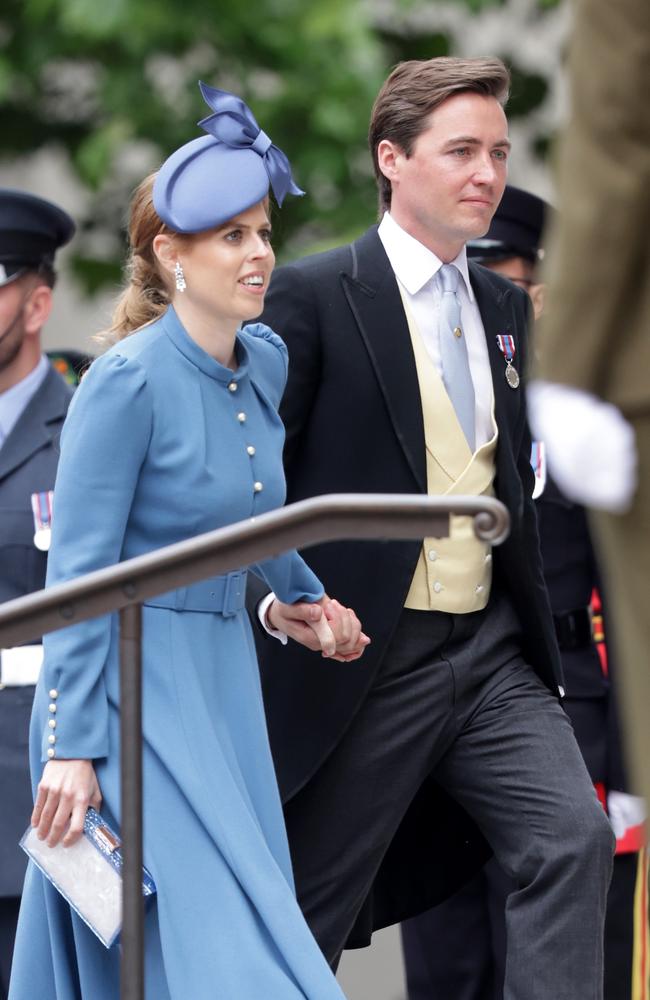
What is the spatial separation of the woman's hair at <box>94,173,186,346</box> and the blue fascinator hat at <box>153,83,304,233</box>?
80 mm

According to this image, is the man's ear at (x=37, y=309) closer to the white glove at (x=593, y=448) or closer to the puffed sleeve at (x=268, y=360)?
the puffed sleeve at (x=268, y=360)

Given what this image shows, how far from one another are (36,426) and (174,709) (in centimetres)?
175

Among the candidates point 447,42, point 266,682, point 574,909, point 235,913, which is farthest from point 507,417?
point 447,42

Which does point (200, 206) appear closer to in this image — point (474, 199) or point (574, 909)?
point (474, 199)

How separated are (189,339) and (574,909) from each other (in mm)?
1282

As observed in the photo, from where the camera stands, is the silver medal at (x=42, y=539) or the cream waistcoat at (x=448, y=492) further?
the silver medal at (x=42, y=539)

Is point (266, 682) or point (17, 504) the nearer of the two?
point (266, 682)

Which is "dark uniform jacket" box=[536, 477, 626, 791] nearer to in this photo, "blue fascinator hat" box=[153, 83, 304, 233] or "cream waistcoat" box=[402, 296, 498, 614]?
"cream waistcoat" box=[402, 296, 498, 614]

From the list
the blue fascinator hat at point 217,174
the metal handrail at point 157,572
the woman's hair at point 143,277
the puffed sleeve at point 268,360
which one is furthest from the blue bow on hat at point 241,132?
the metal handrail at point 157,572

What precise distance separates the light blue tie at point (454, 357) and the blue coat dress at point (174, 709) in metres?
0.59

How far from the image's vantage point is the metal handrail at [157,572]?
3.20 m

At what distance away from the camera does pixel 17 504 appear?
207 inches

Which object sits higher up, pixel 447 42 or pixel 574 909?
pixel 447 42

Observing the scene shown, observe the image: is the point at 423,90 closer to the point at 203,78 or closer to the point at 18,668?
the point at 18,668
